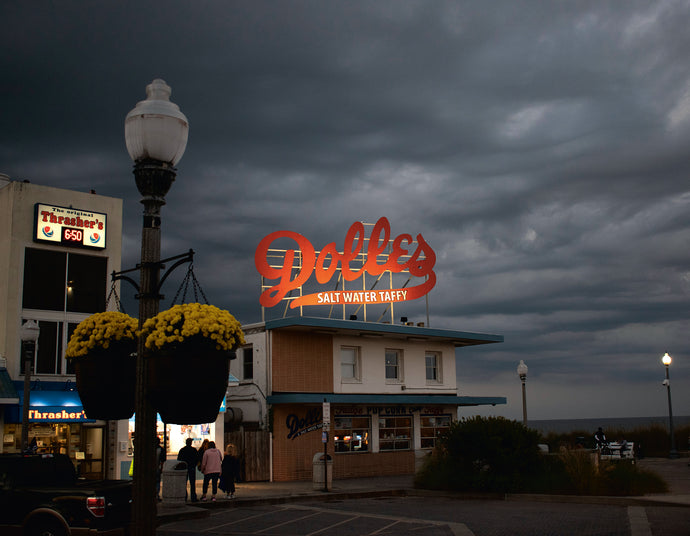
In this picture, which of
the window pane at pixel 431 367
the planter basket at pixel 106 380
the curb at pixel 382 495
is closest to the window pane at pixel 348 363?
the window pane at pixel 431 367

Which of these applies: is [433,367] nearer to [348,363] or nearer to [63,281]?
[348,363]

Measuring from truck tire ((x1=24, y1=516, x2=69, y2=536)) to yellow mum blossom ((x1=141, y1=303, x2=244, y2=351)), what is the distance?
6523 millimetres

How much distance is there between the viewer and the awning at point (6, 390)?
22.4 meters

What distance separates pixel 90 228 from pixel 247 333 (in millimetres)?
7762

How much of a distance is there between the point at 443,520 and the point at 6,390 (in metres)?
15.1

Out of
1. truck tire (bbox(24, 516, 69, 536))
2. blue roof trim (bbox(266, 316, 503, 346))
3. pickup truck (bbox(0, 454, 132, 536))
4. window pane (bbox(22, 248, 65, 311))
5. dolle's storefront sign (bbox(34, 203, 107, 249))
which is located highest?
dolle's storefront sign (bbox(34, 203, 107, 249))

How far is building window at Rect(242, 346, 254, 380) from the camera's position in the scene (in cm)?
2977

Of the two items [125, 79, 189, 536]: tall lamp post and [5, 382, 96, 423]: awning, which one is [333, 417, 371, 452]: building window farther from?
[125, 79, 189, 536]: tall lamp post

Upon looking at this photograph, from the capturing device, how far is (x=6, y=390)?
74.7 feet

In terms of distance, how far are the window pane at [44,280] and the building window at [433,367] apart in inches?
677

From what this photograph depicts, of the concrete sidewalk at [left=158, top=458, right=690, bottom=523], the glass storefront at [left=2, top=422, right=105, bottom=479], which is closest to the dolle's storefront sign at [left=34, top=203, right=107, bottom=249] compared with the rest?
the glass storefront at [left=2, top=422, right=105, bottom=479]

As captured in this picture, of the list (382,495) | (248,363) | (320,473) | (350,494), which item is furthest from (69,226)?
(382,495)

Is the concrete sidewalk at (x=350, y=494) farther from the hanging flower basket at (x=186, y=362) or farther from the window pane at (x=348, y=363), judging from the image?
the hanging flower basket at (x=186, y=362)

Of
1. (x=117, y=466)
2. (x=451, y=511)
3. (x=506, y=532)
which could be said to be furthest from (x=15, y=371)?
(x=506, y=532)
